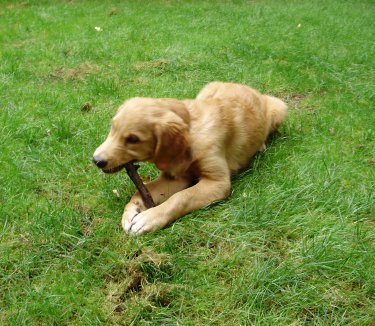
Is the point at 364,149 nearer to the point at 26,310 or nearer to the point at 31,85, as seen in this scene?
the point at 26,310

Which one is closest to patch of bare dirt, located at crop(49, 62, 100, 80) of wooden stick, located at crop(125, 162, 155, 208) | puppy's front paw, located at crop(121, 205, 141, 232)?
wooden stick, located at crop(125, 162, 155, 208)

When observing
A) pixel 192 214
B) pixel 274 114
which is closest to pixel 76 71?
pixel 274 114

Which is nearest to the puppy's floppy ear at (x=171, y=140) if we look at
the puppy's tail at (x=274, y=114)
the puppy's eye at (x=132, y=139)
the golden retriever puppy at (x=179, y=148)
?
the golden retriever puppy at (x=179, y=148)

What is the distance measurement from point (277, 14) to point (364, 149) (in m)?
7.61

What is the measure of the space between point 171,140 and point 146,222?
64cm

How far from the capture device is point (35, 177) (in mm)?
4129

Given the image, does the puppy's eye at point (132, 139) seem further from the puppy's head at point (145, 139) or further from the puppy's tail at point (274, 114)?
the puppy's tail at point (274, 114)

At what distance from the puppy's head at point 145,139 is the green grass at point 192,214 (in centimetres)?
45

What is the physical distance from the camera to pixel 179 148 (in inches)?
144

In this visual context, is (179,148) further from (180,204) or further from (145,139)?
(180,204)

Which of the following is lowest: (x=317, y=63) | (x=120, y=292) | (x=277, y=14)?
(x=277, y=14)

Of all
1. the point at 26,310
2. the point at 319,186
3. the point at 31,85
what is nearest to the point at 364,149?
the point at 319,186

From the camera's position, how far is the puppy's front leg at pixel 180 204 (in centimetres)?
336

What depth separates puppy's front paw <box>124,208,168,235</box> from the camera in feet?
10.9
